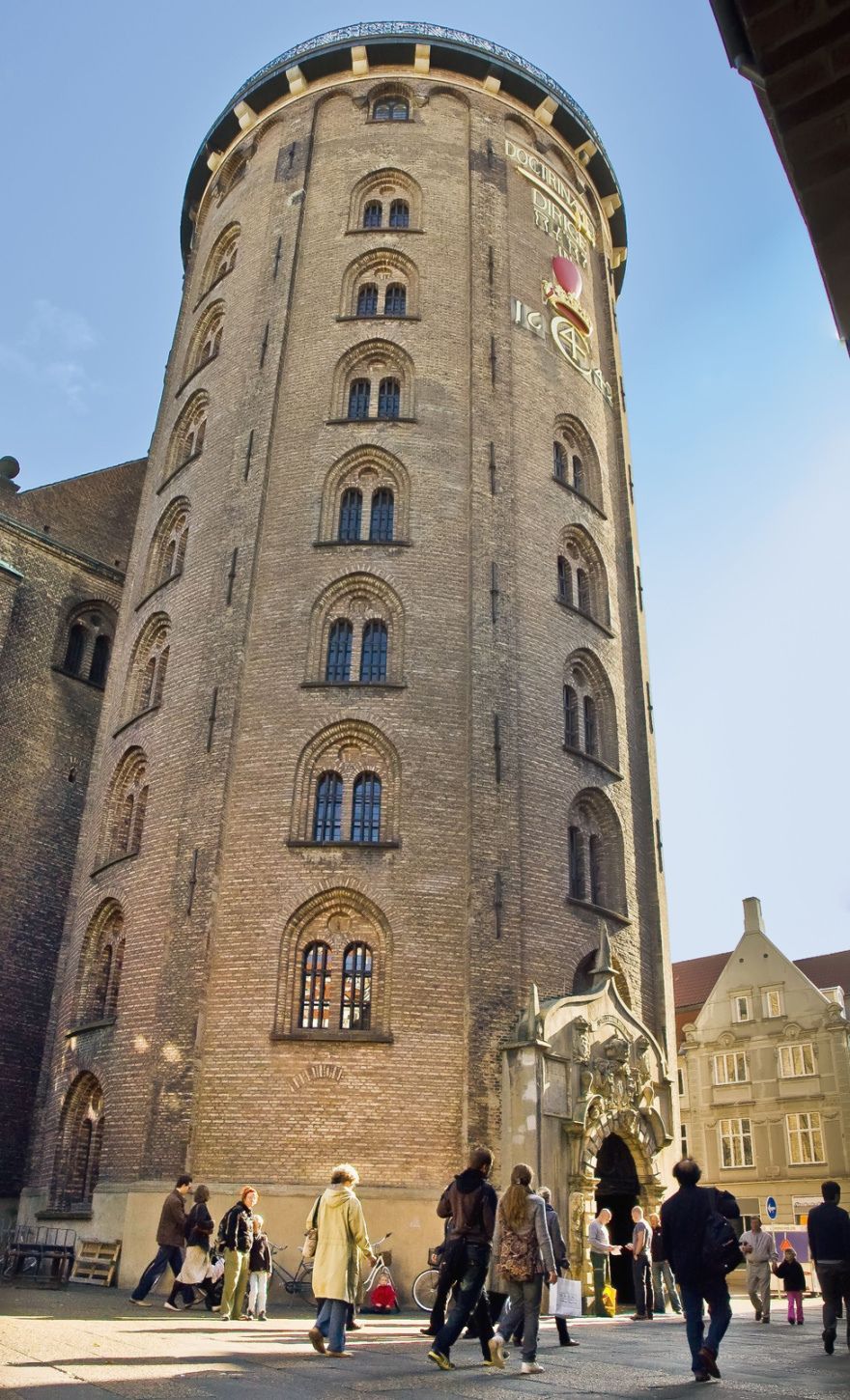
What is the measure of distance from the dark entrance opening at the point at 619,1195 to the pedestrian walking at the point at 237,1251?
896 centimetres

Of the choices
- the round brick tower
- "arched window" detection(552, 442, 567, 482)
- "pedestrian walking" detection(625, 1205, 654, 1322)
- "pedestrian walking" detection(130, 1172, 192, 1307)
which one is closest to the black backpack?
"pedestrian walking" detection(130, 1172, 192, 1307)

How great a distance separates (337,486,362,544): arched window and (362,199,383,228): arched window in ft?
28.1

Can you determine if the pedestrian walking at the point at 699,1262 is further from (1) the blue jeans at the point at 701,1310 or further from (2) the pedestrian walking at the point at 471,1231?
(2) the pedestrian walking at the point at 471,1231

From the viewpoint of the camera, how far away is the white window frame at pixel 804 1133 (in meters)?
36.4

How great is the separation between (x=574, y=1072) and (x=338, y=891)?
5150mm

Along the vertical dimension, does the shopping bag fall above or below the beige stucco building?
below

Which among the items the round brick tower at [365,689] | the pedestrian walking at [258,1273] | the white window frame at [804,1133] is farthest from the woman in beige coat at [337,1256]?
the white window frame at [804,1133]

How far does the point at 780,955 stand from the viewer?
41250 mm

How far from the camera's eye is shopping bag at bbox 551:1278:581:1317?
11.4 meters

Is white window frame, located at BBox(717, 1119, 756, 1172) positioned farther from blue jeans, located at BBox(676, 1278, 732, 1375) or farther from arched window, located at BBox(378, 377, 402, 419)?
blue jeans, located at BBox(676, 1278, 732, 1375)

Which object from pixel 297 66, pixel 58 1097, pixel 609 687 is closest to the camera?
pixel 58 1097

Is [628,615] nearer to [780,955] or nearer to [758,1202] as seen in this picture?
[780,955]

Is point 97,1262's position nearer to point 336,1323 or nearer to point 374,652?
point 336,1323

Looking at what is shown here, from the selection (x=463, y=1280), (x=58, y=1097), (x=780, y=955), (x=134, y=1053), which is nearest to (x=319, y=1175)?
(x=134, y=1053)
